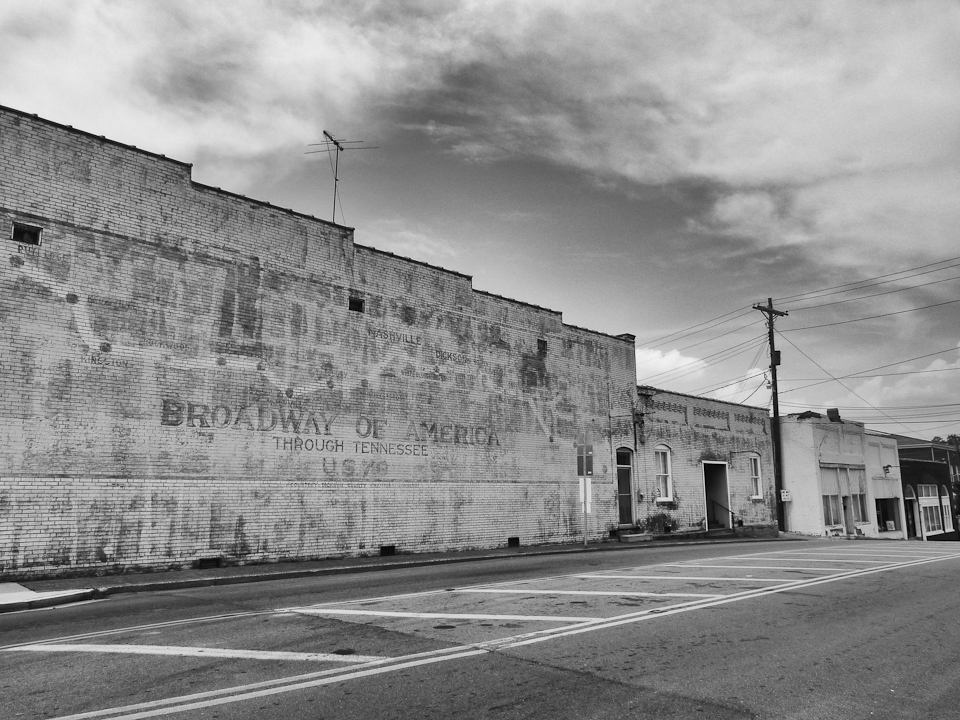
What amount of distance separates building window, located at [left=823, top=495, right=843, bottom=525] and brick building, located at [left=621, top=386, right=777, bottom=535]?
3661 millimetres

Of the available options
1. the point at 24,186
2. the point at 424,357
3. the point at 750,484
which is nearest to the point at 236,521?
the point at 424,357

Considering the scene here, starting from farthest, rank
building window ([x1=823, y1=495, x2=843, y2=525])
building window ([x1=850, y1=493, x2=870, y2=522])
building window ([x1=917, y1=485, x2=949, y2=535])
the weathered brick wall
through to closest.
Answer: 1. building window ([x1=917, y1=485, x2=949, y2=535])
2. building window ([x1=850, y1=493, x2=870, y2=522])
3. building window ([x1=823, y1=495, x2=843, y2=525])
4. the weathered brick wall

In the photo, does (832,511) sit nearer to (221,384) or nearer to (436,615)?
(221,384)

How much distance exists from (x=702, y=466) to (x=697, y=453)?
634 mm

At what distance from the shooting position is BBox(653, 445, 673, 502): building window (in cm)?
2633

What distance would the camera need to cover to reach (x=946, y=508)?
46.8 m

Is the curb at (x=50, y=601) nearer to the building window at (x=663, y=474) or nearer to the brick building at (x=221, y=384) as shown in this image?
the brick building at (x=221, y=384)

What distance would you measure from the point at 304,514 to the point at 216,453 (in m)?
2.65

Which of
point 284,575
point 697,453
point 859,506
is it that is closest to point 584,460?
point 284,575

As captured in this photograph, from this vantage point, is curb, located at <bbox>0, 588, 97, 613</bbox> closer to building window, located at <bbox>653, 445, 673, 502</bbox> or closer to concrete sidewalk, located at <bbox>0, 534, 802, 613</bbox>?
concrete sidewalk, located at <bbox>0, 534, 802, 613</bbox>

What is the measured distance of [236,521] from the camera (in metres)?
14.8

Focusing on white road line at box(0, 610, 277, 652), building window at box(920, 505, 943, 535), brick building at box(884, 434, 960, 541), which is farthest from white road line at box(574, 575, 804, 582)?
building window at box(920, 505, 943, 535)

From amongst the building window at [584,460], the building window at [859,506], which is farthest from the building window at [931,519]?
the building window at [584,460]

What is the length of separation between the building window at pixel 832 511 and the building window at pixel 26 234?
34936mm
